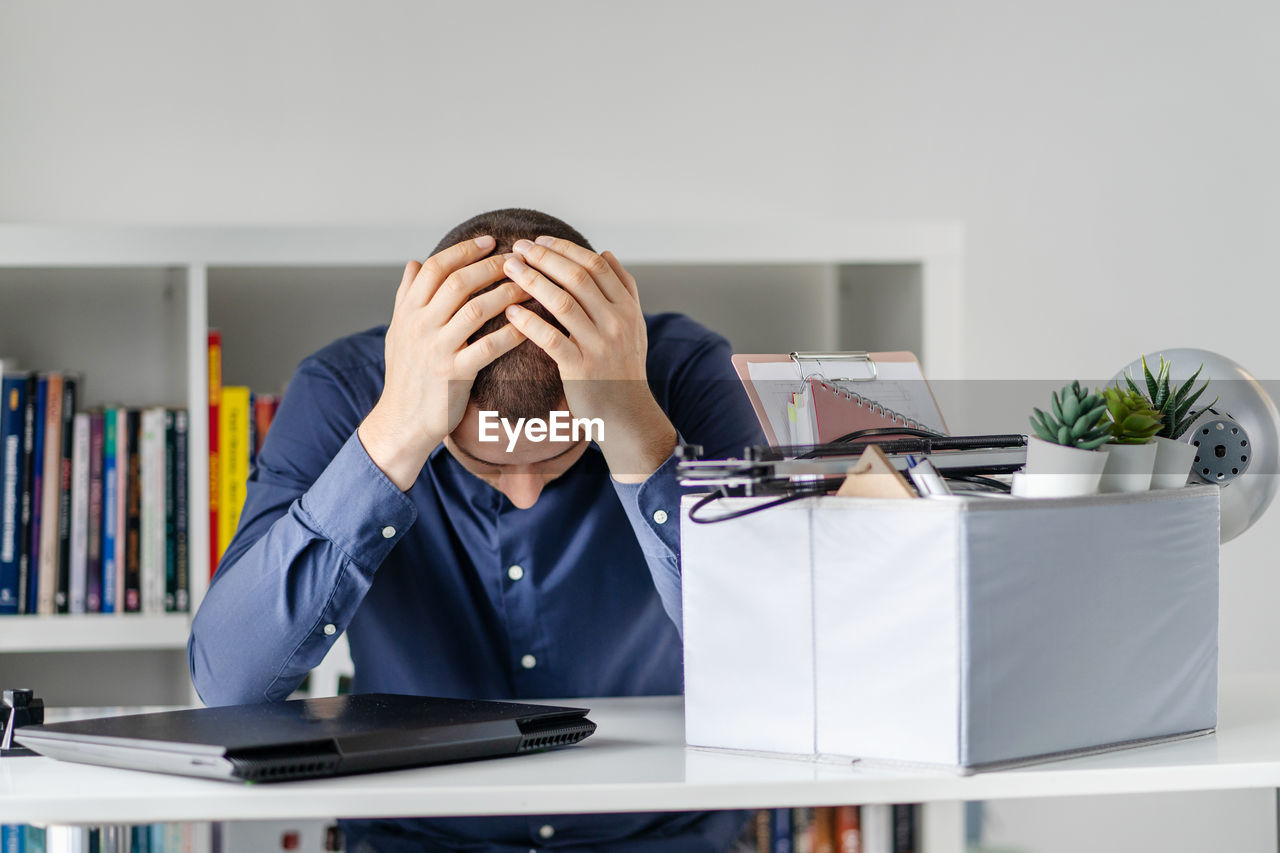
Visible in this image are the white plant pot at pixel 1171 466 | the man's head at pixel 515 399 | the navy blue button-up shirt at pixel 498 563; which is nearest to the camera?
the white plant pot at pixel 1171 466

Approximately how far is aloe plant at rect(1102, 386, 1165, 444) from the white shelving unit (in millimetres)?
1087

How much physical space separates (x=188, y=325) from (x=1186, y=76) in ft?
6.19

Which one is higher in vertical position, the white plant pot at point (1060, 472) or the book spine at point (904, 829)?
the white plant pot at point (1060, 472)

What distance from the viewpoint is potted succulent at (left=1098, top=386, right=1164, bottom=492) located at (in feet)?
2.32

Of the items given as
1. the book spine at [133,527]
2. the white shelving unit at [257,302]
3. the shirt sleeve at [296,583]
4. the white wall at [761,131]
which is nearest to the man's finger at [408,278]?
the shirt sleeve at [296,583]

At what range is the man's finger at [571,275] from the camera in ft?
2.92

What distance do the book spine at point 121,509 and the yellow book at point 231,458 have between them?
143 mm

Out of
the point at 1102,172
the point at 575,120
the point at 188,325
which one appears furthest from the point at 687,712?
the point at 1102,172

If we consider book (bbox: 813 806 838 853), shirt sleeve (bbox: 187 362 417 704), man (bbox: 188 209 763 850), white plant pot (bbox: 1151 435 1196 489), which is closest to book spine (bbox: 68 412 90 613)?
man (bbox: 188 209 763 850)

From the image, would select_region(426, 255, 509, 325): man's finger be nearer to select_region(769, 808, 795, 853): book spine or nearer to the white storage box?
the white storage box

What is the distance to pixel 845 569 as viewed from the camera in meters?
0.67

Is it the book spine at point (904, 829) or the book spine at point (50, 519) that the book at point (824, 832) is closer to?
the book spine at point (904, 829)

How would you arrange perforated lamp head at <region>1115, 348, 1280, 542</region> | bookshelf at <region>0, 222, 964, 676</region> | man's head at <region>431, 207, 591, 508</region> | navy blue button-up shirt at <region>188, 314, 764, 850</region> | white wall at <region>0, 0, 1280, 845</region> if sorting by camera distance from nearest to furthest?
perforated lamp head at <region>1115, 348, 1280, 542</region> → man's head at <region>431, 207, 591, 508</region> → navy blue button-up shirt at <region>188, 314, 764, 850</region> → bookshelf at <region>0, 222, 964, 676</region> → white wall at <region>0, 0, 1280, 845</region>

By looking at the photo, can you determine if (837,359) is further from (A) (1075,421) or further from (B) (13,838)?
(B) (13,838)
